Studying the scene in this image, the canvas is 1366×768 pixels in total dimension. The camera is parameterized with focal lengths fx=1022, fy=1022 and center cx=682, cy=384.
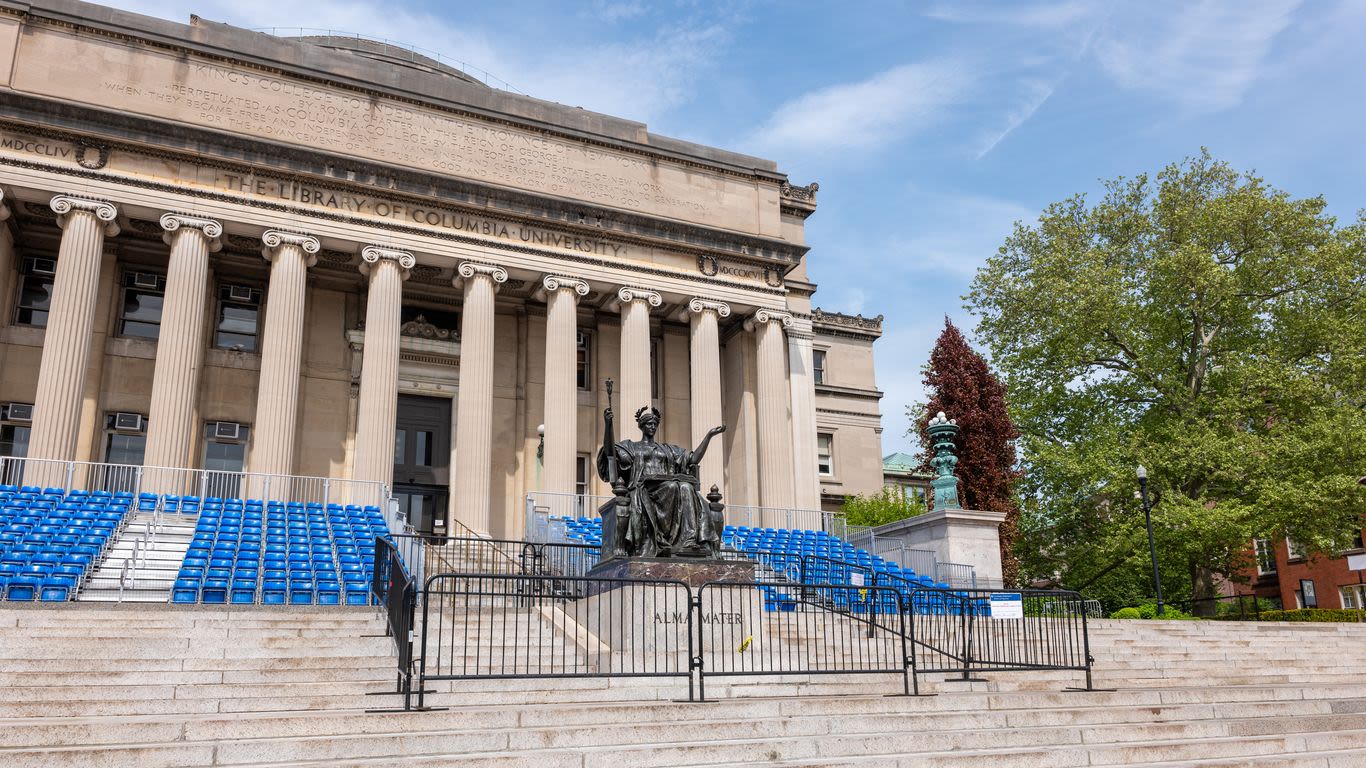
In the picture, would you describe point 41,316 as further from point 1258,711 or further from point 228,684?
point 1258,711

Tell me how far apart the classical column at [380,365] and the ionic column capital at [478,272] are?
4.25 ft

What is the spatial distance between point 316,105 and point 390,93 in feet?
6.50

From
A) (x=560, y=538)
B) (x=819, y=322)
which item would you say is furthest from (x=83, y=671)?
(x=819, y=322)

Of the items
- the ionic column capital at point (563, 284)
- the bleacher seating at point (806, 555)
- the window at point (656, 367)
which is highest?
the ionic column capital at point (563, 284)

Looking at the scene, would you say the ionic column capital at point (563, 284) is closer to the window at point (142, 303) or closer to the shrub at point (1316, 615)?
the window at point (142, 303)

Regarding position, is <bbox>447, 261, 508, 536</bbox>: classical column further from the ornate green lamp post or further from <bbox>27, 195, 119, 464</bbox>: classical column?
the ornate green lamp post

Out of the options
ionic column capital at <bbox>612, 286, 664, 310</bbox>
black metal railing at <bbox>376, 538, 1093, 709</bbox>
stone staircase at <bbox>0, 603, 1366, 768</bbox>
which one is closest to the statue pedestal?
black metal railing at <bbox>376, 538, 1093, 709</bbox>

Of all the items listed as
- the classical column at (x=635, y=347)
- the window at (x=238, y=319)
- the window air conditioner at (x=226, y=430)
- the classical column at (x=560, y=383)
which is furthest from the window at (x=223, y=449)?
the classical column at (x=635, y=347)

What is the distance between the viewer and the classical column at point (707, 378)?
2916 centimetres

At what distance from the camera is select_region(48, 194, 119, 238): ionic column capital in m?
23.8

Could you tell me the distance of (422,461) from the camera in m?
29.2

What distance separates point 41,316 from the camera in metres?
26.3

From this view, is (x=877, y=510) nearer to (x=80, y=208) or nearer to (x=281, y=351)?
(x=281, y=351)

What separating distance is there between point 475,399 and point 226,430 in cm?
670
